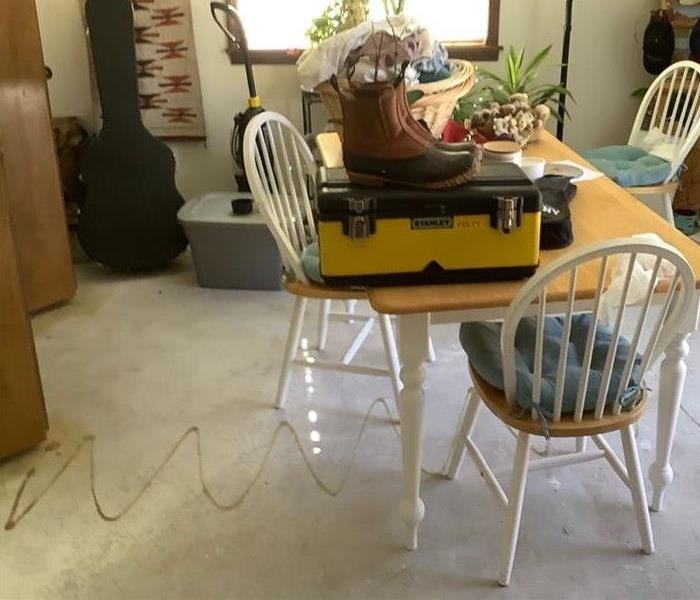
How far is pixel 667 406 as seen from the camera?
1960 mm

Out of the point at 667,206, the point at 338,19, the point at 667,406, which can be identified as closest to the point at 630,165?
the point at 667,206

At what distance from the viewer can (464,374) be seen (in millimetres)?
2814

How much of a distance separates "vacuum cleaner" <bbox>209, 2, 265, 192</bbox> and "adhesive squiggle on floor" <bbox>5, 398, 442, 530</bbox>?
50.2 inches

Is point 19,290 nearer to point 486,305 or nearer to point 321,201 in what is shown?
point 321,201

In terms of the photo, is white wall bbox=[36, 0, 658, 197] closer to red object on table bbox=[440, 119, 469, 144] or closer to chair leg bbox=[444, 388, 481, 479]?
red object on table bbox=[440, 119, 469, 144]

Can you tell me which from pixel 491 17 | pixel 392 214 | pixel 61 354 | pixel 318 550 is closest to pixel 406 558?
pixel 318 550

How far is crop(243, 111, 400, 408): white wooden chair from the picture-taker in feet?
7.38

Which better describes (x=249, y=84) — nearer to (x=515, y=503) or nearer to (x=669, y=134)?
(x=669, y=134)

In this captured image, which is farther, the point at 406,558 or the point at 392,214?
the point at 406,558

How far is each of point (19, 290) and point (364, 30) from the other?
3.75ft

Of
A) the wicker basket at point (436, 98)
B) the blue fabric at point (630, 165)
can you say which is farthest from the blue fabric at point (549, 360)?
the blue fabric at point (630, 165)

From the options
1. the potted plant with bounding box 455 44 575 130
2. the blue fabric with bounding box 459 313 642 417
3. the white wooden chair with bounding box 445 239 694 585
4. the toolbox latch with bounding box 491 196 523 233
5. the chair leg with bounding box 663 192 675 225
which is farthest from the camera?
the chair leg with bounding box 663 192 675 225

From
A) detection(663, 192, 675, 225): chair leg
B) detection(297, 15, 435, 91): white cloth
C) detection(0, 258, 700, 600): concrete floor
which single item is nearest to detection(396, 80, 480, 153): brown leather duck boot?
detection(297, 15, 435, 91): white cloth

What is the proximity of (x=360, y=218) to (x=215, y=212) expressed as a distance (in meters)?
1.93
